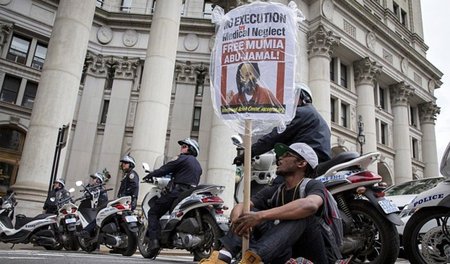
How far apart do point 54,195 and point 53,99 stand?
3.68m

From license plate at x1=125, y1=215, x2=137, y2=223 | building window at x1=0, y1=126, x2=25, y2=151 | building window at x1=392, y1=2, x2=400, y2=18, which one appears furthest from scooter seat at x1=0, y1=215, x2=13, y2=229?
building window at x1=392, y1=2, x2=400, y2=18

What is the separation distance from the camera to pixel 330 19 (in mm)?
24984

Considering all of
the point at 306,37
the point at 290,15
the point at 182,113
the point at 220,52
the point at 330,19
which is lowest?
the point at 220,52

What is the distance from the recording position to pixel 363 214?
4242 millimetres

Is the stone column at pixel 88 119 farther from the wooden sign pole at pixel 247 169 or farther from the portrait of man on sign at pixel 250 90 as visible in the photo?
the wooden sign pole at pixel 247 169

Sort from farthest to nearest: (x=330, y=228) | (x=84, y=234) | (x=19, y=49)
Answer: (x=19, y=49) < (x=84, y=234) < (x=330, y=228)

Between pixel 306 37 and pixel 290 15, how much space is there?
860 inches

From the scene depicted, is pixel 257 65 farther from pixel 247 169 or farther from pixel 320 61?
pixel 320 61

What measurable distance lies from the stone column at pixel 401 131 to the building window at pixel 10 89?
28.6m

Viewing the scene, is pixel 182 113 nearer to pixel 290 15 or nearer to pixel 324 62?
pixel 324 62

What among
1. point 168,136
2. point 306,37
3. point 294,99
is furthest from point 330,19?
point 294,99

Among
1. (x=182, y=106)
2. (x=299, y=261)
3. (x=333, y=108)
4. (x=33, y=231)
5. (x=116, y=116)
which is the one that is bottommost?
(x=33, y=231)

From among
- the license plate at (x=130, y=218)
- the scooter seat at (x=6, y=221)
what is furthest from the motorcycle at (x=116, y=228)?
the scooter seat at (x=6, y=221)

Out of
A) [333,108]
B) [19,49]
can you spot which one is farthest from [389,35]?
[19,49]
